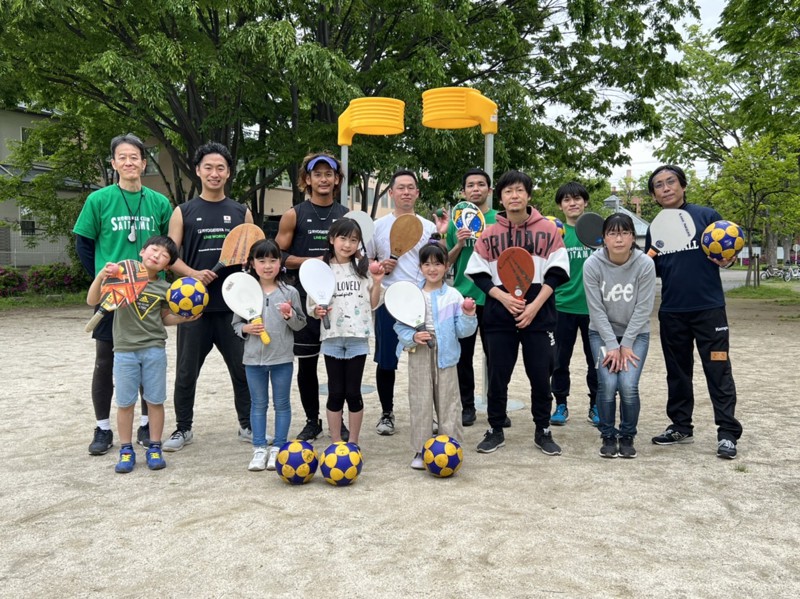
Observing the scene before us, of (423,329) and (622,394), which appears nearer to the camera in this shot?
(423,329)

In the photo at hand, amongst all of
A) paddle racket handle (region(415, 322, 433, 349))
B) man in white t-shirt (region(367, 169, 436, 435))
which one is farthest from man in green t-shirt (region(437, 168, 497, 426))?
paddle racket handle (region(415, 322, 433, 349))

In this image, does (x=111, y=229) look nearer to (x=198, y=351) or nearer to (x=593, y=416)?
(x=198, y=351)

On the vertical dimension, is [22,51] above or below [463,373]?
above

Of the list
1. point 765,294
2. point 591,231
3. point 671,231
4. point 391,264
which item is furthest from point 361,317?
point 765,294

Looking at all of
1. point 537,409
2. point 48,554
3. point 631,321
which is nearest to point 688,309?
point 631,321

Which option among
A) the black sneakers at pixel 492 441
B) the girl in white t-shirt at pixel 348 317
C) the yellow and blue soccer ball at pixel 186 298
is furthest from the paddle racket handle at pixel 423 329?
the yellow and blue soccer ball at pixel 186 298

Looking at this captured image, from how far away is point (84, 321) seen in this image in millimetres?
14023

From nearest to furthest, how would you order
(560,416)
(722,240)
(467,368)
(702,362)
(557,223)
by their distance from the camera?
(722,240) → (702,362) → (557,223) → (467,368) → (560,416)

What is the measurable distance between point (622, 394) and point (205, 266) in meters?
3.07

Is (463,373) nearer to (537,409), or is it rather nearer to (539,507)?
(537,409)

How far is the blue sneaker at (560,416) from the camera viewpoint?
5.28 m

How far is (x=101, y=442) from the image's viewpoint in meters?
4.44

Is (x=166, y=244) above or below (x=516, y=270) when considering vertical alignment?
above

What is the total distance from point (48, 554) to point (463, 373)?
10.6 ft
